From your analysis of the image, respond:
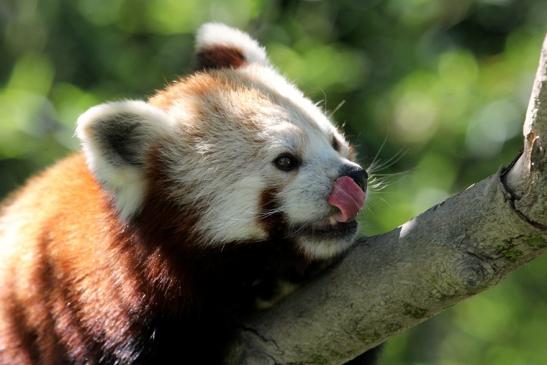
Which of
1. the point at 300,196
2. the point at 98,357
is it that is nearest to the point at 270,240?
the point at 300,196

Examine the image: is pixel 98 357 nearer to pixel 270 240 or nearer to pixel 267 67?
pixel 270 240

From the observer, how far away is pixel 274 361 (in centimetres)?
385

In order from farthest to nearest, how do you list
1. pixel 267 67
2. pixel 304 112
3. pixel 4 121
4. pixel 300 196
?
pixel 4 121, pixel 267 67, pixel 304 112, pixel 300 196

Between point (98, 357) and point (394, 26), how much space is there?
182 inches

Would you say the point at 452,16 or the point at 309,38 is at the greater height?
the point at 309,38

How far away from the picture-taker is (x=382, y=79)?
751 cm

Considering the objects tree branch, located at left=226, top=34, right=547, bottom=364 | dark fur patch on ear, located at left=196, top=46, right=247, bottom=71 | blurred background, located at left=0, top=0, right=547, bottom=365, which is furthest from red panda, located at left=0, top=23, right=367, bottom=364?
blurred background, located at left=0, top=0, right=547, bottom=365

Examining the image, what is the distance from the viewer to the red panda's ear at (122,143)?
4152mm

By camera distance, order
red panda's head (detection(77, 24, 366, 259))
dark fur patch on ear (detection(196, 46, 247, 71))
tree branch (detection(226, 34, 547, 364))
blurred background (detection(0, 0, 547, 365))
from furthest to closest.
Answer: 1. blurred background (detection(0, 0, 547, 365))
2. dark fur patch on ear (detection(196, 46, 247, 71))
3. red panda's head (detection(77, 24, 366, 259))
4. tree branch (detection(226, 34, 547, 364))

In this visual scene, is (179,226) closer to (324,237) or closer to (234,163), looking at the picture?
(234,163)

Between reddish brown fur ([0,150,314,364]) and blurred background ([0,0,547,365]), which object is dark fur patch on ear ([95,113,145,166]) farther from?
blurred background ([0,0,547,365])

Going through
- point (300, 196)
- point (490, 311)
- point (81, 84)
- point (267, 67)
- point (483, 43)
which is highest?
point (81, 84)

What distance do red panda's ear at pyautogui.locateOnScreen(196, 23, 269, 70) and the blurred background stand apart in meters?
1.40

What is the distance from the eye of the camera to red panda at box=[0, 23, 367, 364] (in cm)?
402
